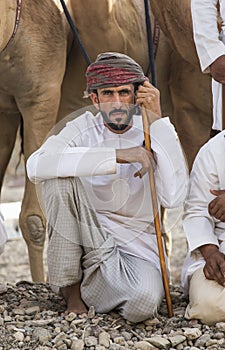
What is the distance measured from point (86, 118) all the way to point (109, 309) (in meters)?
0.90

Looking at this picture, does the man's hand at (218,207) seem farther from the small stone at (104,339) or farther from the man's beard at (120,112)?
the small stone at (104,339)

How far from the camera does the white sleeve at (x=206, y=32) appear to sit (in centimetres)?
562

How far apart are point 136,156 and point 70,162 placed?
0.96 ft

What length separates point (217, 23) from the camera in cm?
573

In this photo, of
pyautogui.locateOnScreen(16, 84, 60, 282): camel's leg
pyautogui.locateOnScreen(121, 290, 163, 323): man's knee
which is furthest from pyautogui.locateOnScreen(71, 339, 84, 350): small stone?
pyautogui.locateOnScreen(16, 84, 60, 282): camel's leg

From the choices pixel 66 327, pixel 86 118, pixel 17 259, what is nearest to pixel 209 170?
pixel 86 118

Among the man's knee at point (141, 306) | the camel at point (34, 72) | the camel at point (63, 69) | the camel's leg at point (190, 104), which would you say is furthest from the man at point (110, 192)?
the camel's leg at point (190, 104)

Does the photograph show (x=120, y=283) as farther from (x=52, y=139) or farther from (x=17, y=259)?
(x=17, y=259)

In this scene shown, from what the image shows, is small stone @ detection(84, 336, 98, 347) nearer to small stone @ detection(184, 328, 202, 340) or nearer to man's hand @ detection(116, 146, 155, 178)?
small stone @ detection(184, 328, 202, 340)

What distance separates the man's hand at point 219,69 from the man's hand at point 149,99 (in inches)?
32.1

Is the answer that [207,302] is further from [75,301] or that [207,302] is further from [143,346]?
[75,301]

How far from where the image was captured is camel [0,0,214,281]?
6.27m

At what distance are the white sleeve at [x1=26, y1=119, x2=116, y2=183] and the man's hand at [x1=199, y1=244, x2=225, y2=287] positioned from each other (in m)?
0.55

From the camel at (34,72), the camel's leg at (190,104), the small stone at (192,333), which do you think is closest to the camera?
the small stone at (192,333)
